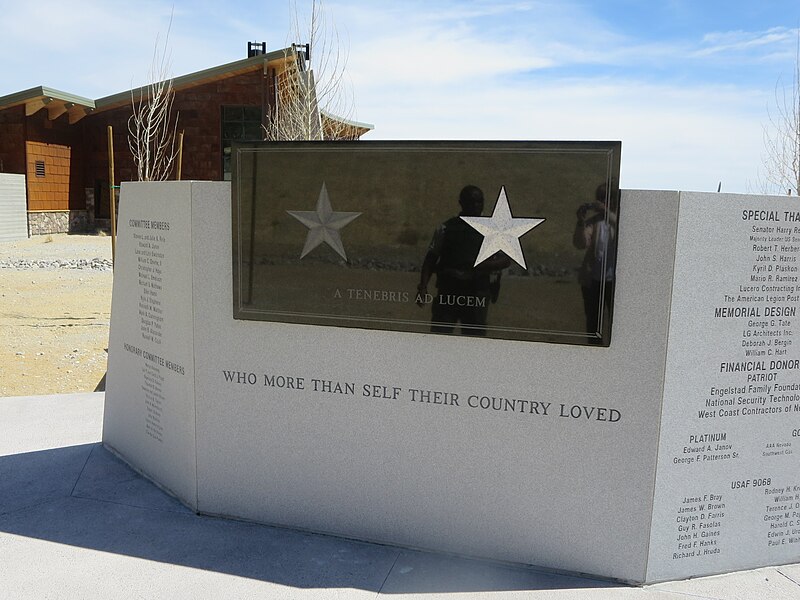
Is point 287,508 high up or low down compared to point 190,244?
down

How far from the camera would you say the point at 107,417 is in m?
5.52

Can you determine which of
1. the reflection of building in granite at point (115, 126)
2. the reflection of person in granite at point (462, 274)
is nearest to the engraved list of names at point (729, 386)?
the reflection of person in granite at point (462, 274)

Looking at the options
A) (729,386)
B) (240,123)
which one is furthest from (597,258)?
(240,123)

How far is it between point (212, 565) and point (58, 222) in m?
28.7

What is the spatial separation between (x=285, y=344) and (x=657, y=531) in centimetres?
227

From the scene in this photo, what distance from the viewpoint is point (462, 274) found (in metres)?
3.63

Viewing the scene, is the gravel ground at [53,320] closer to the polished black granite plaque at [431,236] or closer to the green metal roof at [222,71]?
the polished black granite plaque at [431,236]

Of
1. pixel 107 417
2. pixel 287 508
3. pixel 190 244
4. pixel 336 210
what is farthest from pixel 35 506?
pixel 336 210

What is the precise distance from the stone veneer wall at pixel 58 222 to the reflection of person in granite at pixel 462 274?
27419mm

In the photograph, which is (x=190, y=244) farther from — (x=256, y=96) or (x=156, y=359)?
(x=256, y=96)

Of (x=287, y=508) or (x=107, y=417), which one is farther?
(x=107, y=417)

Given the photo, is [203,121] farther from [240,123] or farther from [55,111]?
[55,111]

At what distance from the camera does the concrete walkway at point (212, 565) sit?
3.49m

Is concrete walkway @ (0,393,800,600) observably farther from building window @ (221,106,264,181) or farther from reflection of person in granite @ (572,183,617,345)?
building window @ (221,106,264,181)
